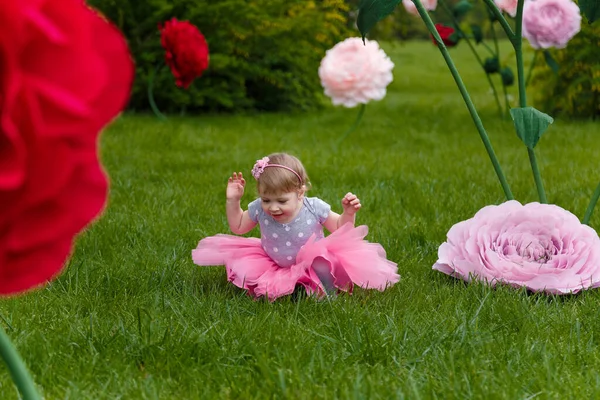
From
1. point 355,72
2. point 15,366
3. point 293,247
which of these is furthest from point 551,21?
point 15,366

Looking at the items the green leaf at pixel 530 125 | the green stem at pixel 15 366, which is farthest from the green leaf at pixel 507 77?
the green stem at pixel 15 366

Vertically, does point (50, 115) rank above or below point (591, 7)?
above

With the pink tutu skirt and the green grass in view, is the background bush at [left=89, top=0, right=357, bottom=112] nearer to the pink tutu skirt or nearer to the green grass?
the green grass

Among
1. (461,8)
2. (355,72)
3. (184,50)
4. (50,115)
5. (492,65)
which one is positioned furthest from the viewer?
(492,65)

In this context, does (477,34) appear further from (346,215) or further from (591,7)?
(346,215)

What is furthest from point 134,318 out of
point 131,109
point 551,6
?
point 131,109

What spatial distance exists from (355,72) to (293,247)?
3095 mm

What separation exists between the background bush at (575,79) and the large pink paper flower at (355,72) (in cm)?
282

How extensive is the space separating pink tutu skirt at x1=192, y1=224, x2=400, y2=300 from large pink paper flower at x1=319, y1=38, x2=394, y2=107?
9.94 ft

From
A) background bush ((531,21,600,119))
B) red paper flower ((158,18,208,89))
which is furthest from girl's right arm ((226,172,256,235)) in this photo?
background bush ((531,21,600,119))

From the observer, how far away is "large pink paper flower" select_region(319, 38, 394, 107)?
17.7ft

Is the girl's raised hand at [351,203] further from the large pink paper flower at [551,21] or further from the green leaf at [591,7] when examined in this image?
the large pink paper flower at [551,21]

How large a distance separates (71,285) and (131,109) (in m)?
6.04

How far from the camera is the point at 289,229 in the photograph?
249 centimetres
